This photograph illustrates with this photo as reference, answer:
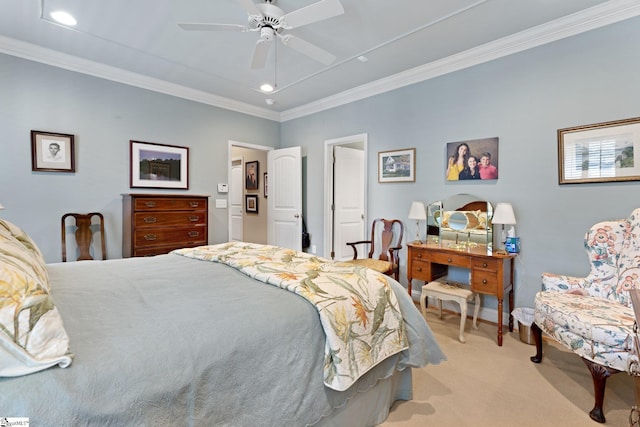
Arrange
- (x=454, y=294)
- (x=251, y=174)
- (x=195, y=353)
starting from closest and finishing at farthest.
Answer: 1. (x=195, y=353)
2. (x=454, y=294)
3. (x=251, y=174)

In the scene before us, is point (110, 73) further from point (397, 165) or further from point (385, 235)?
point (385, 235)

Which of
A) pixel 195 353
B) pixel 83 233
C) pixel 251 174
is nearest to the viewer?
pixel 195 353

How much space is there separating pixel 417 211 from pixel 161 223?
2.92 metres

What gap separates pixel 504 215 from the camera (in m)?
2.79

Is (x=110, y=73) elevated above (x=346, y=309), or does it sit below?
above

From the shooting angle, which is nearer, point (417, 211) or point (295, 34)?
point (295, 34)

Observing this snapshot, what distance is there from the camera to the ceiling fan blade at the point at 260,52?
7.86ft

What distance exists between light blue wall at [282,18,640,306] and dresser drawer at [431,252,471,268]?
1.76ft

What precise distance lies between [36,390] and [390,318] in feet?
4.43

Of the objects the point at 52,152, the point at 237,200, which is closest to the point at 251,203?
the point at 237,200

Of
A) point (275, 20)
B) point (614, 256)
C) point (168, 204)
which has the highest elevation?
point (275, 20)

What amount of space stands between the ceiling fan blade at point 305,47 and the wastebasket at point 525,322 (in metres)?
2.80

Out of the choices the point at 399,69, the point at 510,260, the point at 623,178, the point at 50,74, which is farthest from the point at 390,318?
the point at 50,74

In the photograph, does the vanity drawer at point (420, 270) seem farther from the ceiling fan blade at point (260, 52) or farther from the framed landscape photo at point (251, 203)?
the framed landscape photo at point (251, 203)
